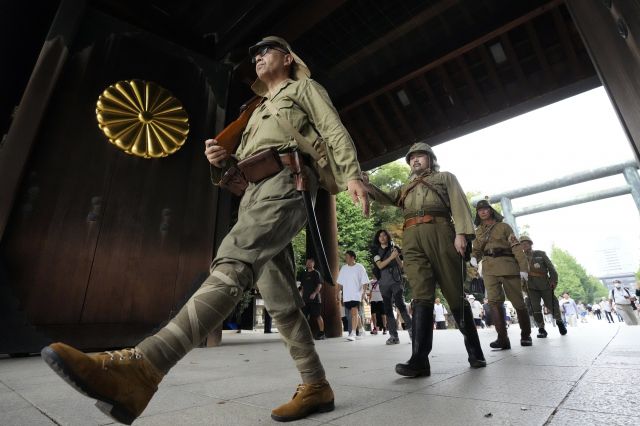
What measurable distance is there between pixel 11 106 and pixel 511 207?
22089mm

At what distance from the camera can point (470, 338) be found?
8.57ft

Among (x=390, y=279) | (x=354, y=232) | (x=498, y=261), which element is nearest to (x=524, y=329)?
(x=498, y=261)

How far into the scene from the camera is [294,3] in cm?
498

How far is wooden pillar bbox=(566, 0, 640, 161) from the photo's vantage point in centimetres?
136

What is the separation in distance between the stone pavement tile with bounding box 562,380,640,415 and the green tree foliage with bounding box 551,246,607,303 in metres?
53.9

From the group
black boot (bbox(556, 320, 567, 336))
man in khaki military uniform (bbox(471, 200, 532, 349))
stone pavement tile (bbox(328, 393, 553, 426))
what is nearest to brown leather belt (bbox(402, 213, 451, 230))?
stone pavement tile (bbox(328, 393, 553, 426))

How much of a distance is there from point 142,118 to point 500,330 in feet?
18.0

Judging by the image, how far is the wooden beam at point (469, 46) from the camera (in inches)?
185

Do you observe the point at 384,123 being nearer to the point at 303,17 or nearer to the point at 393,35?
the point at 393,35

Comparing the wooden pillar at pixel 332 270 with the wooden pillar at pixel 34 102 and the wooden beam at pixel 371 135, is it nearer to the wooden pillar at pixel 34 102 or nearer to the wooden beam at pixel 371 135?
the wooden beam at pixel 371 135

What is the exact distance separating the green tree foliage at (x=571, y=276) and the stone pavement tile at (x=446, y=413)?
5450cm

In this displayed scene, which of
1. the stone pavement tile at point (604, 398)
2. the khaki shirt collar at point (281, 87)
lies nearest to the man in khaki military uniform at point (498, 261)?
the stone pavement tile at point (604, 398)

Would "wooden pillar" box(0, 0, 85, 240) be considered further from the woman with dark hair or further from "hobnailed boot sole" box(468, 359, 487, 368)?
the woman with dark hair

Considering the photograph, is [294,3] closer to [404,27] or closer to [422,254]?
[404,27]
